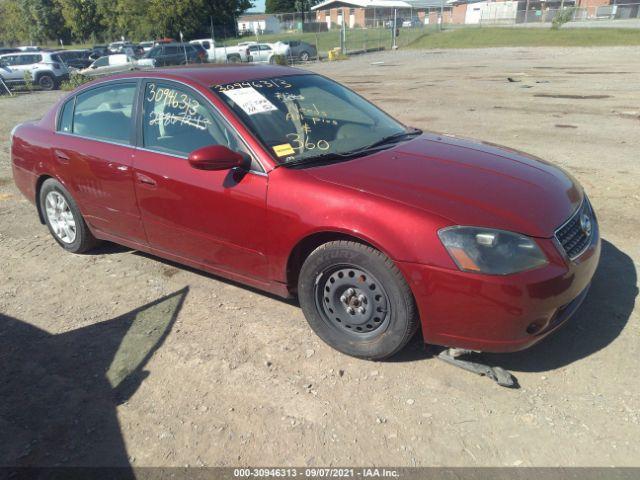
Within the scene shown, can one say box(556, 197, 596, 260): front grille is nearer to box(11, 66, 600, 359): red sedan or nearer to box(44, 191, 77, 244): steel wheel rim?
box(11, 66, 600, 359): red sedan

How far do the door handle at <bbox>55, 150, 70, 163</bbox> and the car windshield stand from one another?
1.68 meters

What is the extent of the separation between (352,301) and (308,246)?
441 mm

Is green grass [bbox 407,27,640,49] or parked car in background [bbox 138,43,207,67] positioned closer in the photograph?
parked car in background [bbox 138,43,207,67]

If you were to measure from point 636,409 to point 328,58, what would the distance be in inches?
1433

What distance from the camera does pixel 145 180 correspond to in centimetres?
382

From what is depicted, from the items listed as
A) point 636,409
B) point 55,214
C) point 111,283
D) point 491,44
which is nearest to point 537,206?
point 636,409

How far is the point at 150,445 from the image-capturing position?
263 centimetres

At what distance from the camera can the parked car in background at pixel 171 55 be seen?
2888 cm

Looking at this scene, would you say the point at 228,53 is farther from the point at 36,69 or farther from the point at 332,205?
the point at 332,205

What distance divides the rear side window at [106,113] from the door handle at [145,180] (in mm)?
340

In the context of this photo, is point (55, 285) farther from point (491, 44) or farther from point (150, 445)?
point (491, 44)

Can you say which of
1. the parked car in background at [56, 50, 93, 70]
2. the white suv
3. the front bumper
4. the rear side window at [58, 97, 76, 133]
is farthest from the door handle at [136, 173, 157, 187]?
the parked car in background at [56, 50, 93, 70]

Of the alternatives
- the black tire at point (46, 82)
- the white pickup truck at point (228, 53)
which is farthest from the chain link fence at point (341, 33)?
the black tire at point (46, 82)

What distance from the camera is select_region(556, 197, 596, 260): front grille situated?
9.43 ft
